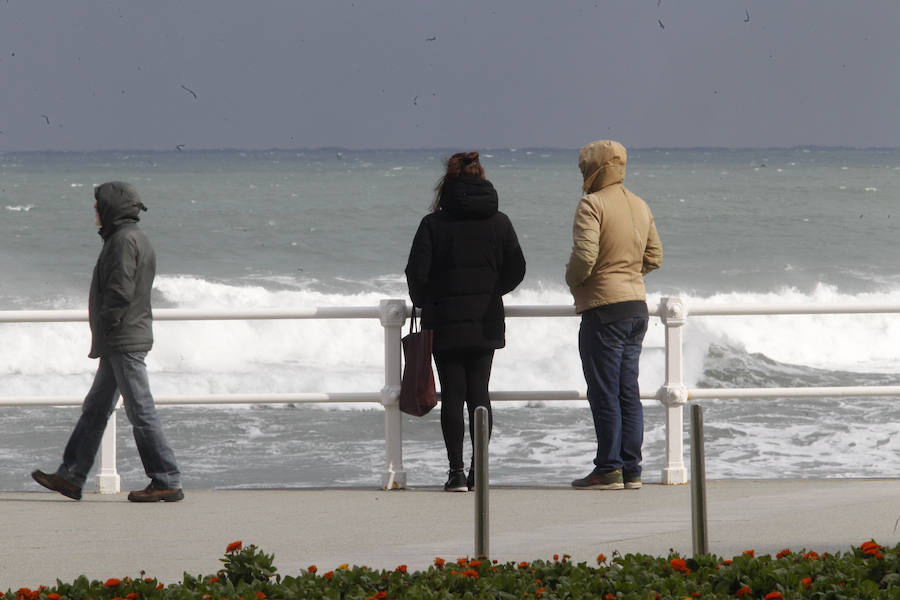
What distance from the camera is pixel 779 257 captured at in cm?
4241

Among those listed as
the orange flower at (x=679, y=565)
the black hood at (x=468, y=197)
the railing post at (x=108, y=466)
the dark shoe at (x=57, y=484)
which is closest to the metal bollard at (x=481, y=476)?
the orange flower at (x=679, y=565)

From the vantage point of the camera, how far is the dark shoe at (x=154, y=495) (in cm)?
679

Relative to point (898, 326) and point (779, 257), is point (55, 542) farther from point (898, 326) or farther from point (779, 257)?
point (779, 257)

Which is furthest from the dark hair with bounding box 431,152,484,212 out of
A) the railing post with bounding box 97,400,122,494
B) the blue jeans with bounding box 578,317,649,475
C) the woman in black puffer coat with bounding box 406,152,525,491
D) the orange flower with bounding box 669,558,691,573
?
the orange flower with bounding box 669,558,691,573

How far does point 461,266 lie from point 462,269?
0.02 metres

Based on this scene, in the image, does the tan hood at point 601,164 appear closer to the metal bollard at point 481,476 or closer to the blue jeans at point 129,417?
the blue jeans at point 129,417

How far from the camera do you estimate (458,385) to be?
22.8ft

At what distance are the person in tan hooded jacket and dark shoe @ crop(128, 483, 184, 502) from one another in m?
2.09

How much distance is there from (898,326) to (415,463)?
1565 cm

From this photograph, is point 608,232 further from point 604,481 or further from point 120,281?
point 120,281

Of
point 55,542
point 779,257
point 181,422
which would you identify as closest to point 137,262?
point 55,542

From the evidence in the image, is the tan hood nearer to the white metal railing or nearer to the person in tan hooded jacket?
the person in tan hooded jacket

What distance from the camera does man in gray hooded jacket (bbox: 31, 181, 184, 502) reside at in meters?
6.73

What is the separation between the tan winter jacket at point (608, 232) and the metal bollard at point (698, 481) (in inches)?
104
